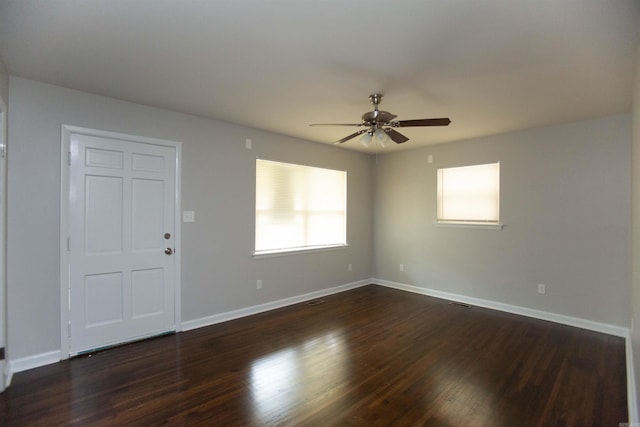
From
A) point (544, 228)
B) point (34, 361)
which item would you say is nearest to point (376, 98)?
point (544, 228)

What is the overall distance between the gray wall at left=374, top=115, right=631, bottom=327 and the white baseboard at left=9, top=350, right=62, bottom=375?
4.76m

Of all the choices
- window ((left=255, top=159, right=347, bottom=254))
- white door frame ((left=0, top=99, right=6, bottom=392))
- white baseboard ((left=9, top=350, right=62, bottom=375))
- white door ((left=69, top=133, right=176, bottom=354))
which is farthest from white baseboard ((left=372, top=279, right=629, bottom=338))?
white door frame ((left=0, top=99, right=6, bottom=392))

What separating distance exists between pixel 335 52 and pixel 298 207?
2.85 meters

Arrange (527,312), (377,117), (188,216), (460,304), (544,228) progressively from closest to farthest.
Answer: (377,117)
(188,216)
(544,228)
(527,312)
(460,304)

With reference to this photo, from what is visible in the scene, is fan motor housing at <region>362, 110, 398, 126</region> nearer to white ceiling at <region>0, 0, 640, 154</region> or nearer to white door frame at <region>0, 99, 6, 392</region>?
white ceiling at <region>0, 0, 640, 154</region>

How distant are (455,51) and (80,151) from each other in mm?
3342

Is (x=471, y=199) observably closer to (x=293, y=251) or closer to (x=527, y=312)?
(x=527, y=312)

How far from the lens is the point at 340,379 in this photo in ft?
8.21

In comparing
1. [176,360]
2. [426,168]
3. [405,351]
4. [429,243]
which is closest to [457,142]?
[426,168]

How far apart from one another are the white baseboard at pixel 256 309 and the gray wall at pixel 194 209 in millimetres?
73

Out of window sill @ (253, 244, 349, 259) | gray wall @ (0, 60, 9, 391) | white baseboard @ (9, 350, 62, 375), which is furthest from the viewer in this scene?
window sill @ (253, 244, 349, 259)

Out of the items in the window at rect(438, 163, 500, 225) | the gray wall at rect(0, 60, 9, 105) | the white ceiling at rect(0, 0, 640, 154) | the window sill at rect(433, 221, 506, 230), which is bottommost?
the window sill at rect(433, 221, 506, 230)

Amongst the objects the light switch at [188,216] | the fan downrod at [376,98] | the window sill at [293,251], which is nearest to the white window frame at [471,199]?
the window sill at [293,251]

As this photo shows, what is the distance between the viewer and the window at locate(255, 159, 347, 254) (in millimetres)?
4344
